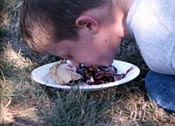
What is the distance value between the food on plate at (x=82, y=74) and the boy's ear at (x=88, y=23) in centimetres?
27

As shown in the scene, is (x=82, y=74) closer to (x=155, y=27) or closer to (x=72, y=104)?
(x=72, y=104)

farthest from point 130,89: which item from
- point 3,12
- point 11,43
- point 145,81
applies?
point 3,12

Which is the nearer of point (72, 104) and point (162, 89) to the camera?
point (72, 104)

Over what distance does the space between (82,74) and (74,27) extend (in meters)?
0.32

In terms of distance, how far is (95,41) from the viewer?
162 cm

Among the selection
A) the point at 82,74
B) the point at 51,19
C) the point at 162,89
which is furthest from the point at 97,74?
the point at 51,19

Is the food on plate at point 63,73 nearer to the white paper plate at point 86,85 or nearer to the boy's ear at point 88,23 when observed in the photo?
the white paper plate at point 86,85

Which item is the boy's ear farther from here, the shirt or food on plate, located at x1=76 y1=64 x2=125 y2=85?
food on plate, located at x1=76 y1=64 x2=125 y2=85

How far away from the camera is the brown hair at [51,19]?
158cm

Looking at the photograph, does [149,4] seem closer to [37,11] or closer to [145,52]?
[145,52]

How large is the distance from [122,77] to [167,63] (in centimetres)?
37

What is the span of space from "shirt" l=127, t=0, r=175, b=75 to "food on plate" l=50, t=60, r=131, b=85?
1.13ft

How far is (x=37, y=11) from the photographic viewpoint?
1.59 meters

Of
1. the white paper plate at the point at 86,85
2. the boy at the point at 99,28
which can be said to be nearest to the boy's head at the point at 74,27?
the boy at the point at 99,28
